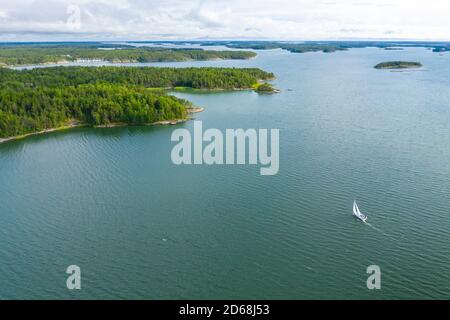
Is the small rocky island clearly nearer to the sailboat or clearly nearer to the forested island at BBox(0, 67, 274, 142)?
the forested island at BBox(0, 67, 274, 142)

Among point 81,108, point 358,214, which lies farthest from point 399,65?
point 358,214

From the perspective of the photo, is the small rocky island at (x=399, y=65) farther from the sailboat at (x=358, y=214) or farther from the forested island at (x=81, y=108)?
the sailboat at (x=358, y=214)

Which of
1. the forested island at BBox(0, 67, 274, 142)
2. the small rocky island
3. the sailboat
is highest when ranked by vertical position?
the small rocky island

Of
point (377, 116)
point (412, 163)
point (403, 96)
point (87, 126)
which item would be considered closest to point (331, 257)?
point (412, 163)

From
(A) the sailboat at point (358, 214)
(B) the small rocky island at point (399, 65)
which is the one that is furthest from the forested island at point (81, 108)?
(B) the small rocky island at point (399, 65)

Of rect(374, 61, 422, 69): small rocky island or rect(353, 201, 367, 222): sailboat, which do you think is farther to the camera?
rect(374, 61, 422, 69): small rocky island

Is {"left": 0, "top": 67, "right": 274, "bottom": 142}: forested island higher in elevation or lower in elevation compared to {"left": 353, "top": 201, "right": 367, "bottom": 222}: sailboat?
higher

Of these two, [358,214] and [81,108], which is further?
[81,108]

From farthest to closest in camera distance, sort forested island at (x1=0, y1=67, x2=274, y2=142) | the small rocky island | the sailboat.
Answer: the small rocky island < forested island at (x1=0, y1=67, x2=274, y2=142) < the sailboat

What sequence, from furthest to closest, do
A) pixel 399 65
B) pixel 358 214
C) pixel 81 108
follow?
pixel 399 65
pixel 81 108
pixel 358 214

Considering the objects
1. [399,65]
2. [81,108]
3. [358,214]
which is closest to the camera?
[358,214]

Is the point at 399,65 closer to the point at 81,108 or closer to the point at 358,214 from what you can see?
the point at 81,108

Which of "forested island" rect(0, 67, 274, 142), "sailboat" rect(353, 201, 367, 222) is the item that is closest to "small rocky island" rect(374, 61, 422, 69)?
"forested island" rect(0, 67, 274, 142)
